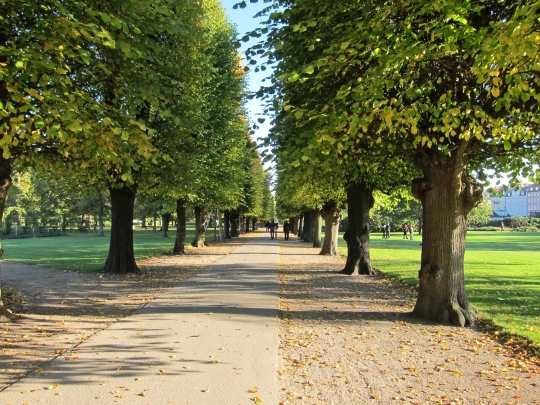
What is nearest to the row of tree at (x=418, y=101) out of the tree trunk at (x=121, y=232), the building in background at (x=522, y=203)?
the tree trunk at (x=121, y=232)

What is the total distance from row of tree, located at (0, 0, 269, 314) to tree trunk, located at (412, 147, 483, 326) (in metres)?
3.25

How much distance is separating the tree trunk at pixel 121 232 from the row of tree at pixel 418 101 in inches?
324

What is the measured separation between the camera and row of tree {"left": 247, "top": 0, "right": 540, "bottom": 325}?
6.20 meters

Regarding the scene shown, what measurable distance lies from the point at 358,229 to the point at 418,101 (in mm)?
7946

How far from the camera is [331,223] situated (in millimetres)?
23438

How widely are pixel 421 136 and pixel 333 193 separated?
11.3m

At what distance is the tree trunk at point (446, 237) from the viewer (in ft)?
26.1

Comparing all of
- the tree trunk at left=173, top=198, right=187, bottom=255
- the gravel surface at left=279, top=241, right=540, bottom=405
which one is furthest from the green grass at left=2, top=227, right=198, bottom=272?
the gravel surface at left=279, top=241, right=540, bottom=405

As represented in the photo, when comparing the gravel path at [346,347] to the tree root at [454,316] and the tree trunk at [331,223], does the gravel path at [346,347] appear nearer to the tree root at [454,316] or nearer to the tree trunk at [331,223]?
the tree root at [454,316]

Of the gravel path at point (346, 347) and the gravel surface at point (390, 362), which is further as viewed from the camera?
the gravel path at point (346, 347)

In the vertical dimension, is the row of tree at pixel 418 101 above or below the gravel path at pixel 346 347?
above

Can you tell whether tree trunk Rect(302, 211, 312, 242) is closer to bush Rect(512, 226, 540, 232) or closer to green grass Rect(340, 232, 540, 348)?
green grass Rect(340, 232, 540, 348)

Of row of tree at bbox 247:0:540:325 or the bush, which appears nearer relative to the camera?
row of tree at bbox 247:0:540:325

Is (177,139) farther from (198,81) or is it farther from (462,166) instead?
(462,166)
